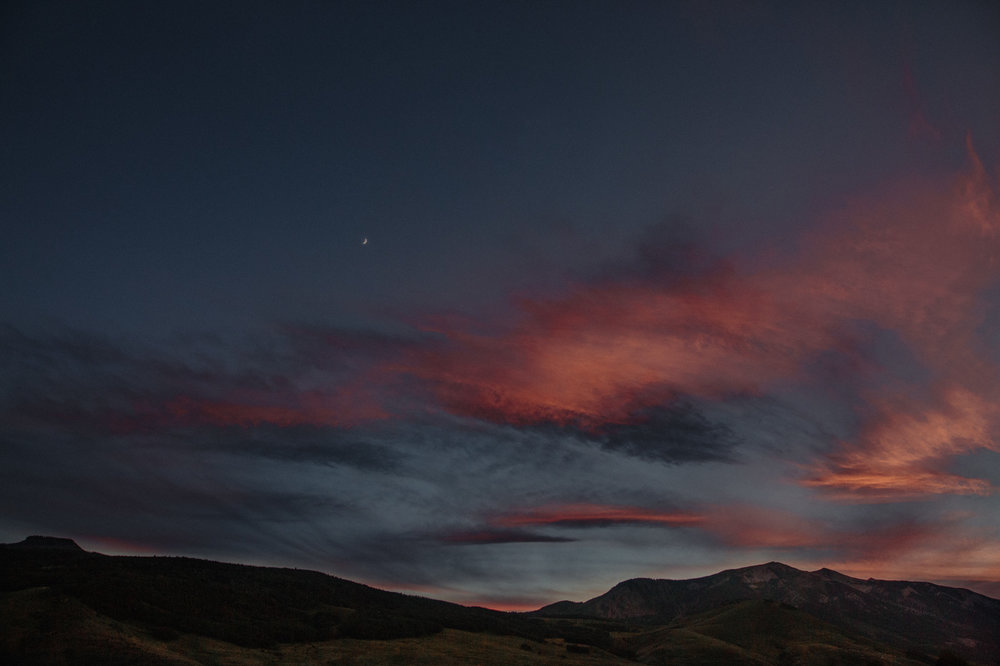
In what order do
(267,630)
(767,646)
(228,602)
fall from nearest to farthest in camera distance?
(267,630) < (228,602) < (767,646)

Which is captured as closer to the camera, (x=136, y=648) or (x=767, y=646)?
(x=136, y=648)

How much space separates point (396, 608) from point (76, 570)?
9365 cm

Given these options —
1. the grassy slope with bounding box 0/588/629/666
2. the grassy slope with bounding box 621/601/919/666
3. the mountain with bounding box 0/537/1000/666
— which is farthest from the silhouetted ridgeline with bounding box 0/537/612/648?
the grassy slope with bounding box 621/601/919/666

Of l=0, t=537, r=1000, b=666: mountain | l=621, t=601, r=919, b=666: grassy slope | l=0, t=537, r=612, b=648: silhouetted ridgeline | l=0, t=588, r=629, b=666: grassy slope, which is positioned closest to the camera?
l=0, t=588, r=629, b=666: grassy slope

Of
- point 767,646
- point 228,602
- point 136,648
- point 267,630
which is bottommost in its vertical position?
point 767,646

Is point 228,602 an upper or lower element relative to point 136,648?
upper

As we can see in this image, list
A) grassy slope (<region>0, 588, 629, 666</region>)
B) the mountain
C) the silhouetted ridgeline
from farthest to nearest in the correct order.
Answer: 1. the silhouetted ridgeline
2. the mountain
3. grassy slope (<region>0, 588, 629, 666</region>)

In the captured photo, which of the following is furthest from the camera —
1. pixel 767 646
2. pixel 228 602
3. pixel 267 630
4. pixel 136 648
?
pixel 767 646

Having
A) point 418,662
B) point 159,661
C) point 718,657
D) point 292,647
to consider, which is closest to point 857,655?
point 718,657

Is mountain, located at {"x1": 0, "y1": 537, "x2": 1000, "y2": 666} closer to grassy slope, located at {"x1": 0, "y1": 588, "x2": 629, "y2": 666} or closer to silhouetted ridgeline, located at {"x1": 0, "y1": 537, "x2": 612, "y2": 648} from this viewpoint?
grassy slope, located at {"x1": 0, "y1": 588, "x2": 629, "y2": 666}

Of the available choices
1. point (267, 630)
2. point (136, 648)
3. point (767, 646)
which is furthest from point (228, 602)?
point (767, 646)

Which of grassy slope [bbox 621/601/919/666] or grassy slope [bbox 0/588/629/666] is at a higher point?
grassy slope [bbox 0/588/629/666]

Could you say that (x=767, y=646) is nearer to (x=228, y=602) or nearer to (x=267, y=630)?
(x=267, y=630)

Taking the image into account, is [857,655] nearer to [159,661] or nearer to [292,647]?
[292,647]
